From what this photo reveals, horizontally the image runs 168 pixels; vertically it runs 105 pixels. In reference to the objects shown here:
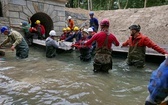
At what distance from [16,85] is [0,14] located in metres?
8.79

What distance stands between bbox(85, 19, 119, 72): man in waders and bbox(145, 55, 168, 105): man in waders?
3698 millimetres

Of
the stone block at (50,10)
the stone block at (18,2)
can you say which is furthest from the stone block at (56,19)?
the stone block at (18,2)

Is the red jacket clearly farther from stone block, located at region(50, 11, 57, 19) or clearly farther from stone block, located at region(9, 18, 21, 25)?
stone block, located at region(50, 11, 57, 19)

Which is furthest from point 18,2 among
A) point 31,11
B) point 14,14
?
point 31,11

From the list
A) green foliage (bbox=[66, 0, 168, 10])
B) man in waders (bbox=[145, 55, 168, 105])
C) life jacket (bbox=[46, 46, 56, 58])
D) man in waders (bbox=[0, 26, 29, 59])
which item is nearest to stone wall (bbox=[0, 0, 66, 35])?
man in waders (bbox=[0, 26, 29, 59])

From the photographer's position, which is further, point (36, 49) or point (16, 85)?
point (36, 49)

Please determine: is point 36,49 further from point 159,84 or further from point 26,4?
point 159,84

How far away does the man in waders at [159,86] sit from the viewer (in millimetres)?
2035

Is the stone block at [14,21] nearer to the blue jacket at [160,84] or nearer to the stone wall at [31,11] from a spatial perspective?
the stone wall at [31,11]

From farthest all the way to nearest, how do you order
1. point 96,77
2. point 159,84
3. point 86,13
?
1. point 86,13
2. point 96,77
3. point 159,84

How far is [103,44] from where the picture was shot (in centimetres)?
593

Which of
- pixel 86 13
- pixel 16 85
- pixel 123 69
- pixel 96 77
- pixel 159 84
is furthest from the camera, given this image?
pixel 86 13

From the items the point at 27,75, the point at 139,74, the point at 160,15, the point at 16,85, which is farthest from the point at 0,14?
the point at 160,15

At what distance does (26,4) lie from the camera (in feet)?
41.6
